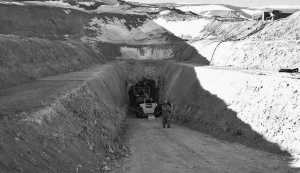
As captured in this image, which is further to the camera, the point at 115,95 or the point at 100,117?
the point at 115,95

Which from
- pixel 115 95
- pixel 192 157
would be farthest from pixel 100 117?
pixel 115 95

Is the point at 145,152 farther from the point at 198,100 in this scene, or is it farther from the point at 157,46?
the point at 157,46

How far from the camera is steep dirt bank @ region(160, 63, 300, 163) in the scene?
47.9ft

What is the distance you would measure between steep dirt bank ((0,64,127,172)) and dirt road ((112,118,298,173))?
1.40m

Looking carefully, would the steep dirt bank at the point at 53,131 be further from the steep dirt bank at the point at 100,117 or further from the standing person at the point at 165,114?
the standing person at the point at 165,114

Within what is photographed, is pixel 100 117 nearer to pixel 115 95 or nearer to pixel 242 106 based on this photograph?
pixel 242 106

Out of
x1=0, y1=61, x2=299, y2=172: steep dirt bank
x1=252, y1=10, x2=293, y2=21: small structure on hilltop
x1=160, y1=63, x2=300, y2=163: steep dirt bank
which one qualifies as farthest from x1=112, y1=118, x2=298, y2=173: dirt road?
x1=252, y1=10, x2=293, y2=21: small structure on hilltop

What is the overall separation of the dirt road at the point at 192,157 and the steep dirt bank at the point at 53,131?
1403 millimetres

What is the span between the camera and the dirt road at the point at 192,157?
41.5ft

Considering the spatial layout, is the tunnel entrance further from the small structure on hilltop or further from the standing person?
the small structure on hilltop

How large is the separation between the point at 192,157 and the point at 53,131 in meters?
7.18

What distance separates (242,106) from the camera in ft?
58.6

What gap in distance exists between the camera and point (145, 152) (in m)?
15.4

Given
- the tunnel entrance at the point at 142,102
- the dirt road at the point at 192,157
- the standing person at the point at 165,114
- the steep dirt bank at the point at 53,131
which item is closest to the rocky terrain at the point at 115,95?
the steep dirt bank at the point at 53,131
